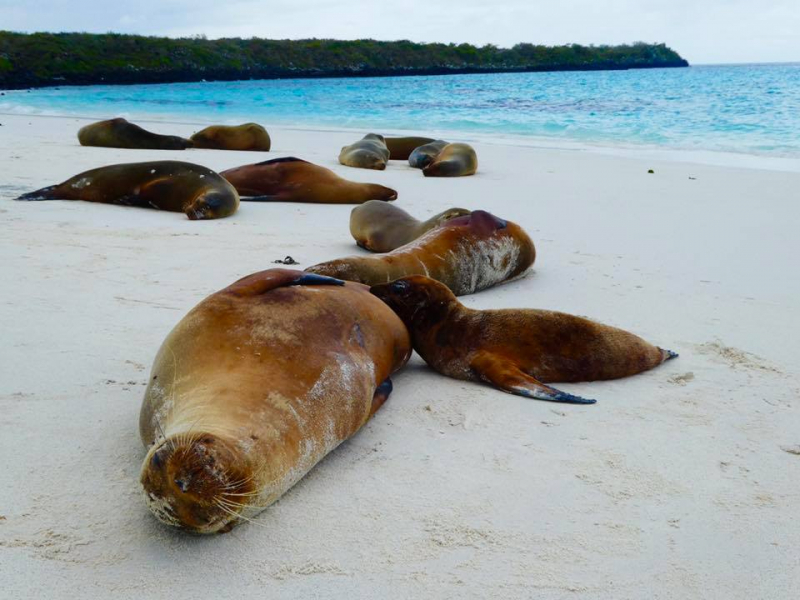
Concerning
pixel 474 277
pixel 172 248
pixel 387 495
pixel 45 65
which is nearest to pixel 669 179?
pixel 474 277

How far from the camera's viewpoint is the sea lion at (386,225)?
209 inches

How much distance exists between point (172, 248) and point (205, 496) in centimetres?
354

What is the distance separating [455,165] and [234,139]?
13.6 ft

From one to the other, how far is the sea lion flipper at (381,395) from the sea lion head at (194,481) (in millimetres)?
859

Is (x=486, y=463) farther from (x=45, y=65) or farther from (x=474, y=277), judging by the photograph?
(x=45, y=65)

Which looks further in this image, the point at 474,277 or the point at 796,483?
the point at 474,277

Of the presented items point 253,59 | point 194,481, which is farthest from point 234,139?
point 253,59

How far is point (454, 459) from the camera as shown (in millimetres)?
2600

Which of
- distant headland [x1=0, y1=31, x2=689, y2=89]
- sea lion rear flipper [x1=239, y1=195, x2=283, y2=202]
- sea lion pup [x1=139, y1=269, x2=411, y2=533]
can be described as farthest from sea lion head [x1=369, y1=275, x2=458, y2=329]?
distant headland [x1=0, y1=31, x2=689, y2=89]

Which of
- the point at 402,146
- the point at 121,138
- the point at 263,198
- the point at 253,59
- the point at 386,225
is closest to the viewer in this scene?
the point at 386,225

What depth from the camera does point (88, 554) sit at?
2.01m

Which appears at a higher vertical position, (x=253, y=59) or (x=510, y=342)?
(x=510, y=342)

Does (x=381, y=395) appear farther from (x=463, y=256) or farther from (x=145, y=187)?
(x=145, y=187)

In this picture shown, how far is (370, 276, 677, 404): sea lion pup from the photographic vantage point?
337 cm
